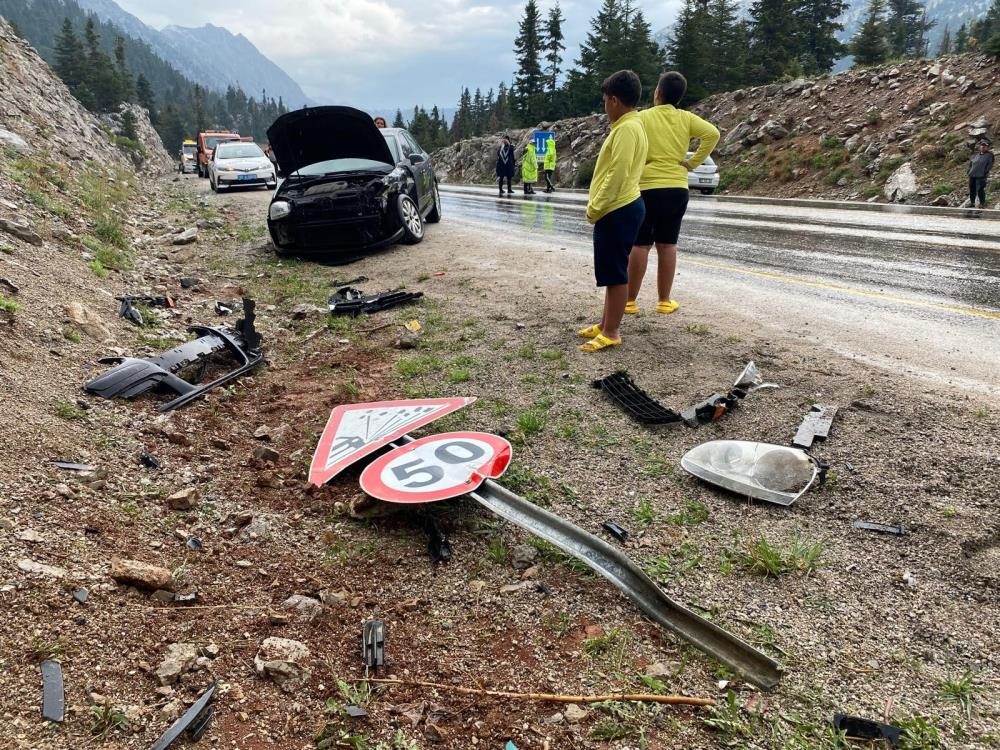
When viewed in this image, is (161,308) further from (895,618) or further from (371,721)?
(895,618)

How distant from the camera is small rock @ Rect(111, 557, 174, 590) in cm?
238

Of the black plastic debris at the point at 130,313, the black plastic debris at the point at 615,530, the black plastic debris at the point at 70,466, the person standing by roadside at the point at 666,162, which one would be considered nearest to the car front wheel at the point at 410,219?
the black plastic debris at the point at 130,313

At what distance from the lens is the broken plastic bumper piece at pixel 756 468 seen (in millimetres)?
3090

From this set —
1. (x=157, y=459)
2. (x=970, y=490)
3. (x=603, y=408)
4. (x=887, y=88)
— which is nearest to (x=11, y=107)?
(x=157, y=459)

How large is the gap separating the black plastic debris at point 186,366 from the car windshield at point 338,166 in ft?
15.0

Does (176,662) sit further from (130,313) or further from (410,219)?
(410,219)

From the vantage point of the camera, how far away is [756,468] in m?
3.24

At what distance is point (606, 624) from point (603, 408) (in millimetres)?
1904

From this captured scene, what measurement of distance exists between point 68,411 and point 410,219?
268 inches

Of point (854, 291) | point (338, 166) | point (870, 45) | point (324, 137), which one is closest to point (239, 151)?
point (324, 137)

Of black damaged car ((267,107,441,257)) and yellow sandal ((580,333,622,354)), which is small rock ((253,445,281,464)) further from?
black damaged car ((267,107,441,257))

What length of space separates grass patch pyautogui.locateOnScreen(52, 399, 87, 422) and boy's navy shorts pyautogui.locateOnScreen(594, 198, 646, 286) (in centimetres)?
349

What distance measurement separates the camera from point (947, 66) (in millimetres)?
21484

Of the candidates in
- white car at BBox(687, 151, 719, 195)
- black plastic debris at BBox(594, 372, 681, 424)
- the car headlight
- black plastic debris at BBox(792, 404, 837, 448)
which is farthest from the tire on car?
white car at BBox(687, 151, 719, 195)
